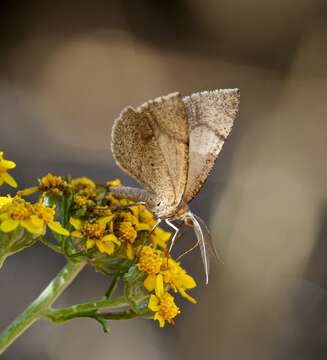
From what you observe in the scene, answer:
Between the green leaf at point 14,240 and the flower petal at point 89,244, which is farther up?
the flower petal at point 89,244

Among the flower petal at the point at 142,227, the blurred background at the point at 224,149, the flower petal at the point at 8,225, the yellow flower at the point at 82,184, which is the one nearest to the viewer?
the flower petal at the point at 8,225

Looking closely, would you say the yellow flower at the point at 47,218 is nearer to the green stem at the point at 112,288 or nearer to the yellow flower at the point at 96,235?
the yellow flower at the point at 96,235

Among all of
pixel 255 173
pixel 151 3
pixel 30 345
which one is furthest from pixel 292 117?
pixel 30 345

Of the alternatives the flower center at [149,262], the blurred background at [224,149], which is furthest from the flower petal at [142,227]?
the blurred background at [224,149]

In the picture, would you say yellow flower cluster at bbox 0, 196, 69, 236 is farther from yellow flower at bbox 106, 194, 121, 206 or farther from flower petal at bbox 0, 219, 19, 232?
yellow flower at bbox 106, 194, 121, 206

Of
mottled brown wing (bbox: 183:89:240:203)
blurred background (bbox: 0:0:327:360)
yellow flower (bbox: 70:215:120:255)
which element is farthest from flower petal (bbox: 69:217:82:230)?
blurred background (bbox: 0:0:327:360)
